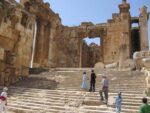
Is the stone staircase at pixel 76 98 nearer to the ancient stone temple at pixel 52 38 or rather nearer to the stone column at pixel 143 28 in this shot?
the ancient stone temple at pixel 52 38

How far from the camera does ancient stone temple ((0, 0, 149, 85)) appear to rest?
1502cm

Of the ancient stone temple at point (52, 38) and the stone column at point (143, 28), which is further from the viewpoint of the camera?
the stone column at point (143, 28)

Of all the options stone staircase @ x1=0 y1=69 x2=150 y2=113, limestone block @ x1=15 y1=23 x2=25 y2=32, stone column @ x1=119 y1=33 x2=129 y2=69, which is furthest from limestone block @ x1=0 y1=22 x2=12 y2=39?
stone column @ x1=119 y1=33 x2=129 y2=69

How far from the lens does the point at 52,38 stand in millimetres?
25281

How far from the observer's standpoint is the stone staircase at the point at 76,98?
8.42 meters

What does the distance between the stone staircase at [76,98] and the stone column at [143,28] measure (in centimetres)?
1393

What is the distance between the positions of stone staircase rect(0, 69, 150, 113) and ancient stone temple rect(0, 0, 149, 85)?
11.7ft

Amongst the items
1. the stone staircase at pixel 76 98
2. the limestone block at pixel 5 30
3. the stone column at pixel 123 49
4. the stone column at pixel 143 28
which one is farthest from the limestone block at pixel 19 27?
the stone column at pixel 143 28

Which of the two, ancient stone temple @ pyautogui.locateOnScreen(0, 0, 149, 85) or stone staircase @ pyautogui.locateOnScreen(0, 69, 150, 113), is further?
ancient stone temple @ pyautogui.locateOnScreen(0, 0, 149, 85)

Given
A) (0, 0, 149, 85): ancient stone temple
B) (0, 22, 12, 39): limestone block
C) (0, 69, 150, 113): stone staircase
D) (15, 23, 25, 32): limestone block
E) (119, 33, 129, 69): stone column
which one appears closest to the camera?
(0, 69, 150, 113): stone staircase

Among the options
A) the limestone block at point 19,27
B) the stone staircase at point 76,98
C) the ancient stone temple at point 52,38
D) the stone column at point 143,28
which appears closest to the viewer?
the stone staircase at point 76,98

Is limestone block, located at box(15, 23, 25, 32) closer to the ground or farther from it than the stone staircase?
farther from it

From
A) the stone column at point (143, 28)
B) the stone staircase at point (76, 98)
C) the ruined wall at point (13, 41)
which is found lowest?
the stone staircase at point (76, 98)

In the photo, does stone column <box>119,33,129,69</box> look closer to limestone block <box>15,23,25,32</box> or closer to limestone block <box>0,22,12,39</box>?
limestone block <box>15,23,25,32</box>
